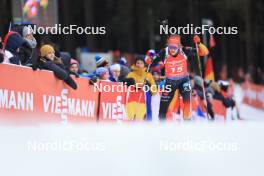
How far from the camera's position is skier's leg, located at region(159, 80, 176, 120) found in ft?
37.0

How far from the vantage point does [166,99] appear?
1139 centimetres

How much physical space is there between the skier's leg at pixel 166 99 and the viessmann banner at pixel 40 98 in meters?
1.10

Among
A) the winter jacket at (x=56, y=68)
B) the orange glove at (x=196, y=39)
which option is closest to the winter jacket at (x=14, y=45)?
the winter jacket at (x=56, y=68)

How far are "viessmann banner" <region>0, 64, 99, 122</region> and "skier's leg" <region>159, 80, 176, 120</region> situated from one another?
1.10 metres

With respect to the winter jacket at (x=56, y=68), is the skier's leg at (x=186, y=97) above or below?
below

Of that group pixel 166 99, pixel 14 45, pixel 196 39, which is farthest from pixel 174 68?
pixel 14 45

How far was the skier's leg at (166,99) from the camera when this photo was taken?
37.0 ft

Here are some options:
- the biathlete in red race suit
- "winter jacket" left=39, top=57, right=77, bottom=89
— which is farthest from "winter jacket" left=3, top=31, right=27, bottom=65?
the biathlete in red race suit

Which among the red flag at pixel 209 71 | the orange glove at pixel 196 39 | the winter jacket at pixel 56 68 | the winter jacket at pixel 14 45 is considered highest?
the orange glove at pixel 196 39

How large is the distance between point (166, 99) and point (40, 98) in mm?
2462

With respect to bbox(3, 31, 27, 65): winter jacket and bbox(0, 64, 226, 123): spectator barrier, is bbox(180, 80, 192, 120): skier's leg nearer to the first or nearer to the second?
bbox(0, 64, 226, 123): spectator barrier

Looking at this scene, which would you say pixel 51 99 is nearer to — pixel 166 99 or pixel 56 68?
pixel 56 68

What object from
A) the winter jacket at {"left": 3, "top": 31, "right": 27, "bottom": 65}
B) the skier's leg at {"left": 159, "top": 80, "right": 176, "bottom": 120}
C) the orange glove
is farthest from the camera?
the orange glove

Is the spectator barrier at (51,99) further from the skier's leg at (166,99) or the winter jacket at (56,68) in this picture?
the skier's leg at (166,99)
